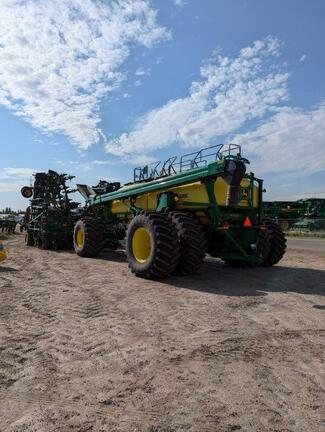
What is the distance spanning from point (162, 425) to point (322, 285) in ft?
19.5

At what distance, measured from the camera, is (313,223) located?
2841 cm

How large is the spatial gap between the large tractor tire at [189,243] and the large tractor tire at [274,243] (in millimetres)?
2674

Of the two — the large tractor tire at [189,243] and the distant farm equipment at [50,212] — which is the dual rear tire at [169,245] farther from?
the distant farm equipment at [50,212]

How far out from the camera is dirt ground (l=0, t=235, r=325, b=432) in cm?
281

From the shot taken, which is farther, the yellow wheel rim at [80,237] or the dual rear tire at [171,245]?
the yellow wheel rim at [80,237]

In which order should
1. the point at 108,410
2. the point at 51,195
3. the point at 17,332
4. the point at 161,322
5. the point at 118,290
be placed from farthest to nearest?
the point at 51,195 → the point at 118,290 → the point at 161,322 → the point at 17,332 → the point at 108,410

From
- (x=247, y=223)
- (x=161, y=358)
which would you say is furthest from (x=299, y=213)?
(x=161, y=358)

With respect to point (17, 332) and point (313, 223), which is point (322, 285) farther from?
point (313, 223)

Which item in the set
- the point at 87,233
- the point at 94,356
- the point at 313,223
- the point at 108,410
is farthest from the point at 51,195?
the point at 313,223

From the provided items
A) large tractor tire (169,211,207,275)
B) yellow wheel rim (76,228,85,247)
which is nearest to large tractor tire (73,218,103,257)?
yellow wheel rim (76,228,85,247)

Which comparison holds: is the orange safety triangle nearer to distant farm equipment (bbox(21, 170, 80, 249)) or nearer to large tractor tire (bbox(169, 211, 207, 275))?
large tractor tire (bbox(169, 211, 207, 275))

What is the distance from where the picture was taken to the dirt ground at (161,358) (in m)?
2.81

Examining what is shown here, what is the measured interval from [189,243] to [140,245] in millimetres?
1611

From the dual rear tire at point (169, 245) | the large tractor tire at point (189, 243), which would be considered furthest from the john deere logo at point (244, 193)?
the large tractor tire at point (189, 243)
